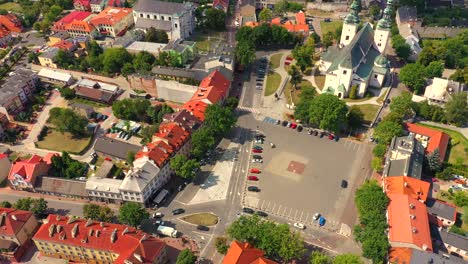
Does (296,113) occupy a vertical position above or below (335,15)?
below

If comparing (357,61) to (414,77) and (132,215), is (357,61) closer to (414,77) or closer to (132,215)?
(414,77)

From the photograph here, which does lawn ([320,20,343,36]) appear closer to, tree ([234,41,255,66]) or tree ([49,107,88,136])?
tree ([234,41,255,66])

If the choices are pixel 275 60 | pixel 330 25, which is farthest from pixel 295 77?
pixel 330 25

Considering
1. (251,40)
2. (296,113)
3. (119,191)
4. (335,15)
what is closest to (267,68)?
(251,40)

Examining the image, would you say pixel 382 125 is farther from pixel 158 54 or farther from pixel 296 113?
pixel 158 54

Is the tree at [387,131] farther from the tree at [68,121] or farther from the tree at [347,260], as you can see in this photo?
the tree at [68,121]
